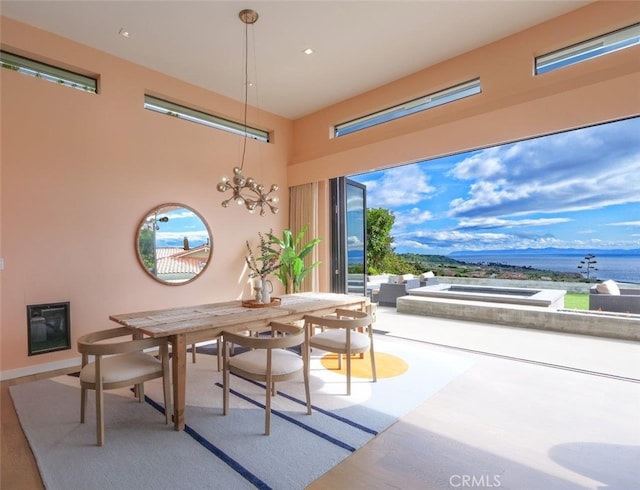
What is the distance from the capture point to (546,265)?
11.6 m

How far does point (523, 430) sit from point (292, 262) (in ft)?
12.5

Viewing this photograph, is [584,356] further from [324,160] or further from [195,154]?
[195,154]

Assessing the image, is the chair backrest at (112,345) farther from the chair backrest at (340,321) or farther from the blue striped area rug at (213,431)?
the chair backrest at (340,321)

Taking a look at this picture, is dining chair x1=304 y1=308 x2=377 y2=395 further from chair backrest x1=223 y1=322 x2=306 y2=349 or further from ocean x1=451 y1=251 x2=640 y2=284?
ocean x1=451 y1=251 x2=640 y2=284

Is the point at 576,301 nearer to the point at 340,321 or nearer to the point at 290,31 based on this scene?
the point at 340,321

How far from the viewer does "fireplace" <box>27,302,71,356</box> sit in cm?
Result: 363

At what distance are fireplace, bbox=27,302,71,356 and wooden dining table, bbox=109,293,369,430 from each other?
1443mm

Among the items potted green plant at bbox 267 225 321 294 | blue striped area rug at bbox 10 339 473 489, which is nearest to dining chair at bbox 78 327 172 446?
blue striped area rug at bbox 10 339 473 489

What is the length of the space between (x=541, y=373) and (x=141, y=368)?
3.83 metres

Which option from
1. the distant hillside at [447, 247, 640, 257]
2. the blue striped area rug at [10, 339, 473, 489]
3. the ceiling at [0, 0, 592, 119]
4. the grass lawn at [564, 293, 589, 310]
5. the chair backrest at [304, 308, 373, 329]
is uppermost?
the ceiling at [0, 0, 592, 119]

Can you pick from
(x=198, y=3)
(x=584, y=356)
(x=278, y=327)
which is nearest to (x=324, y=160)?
(x=198, y=3)

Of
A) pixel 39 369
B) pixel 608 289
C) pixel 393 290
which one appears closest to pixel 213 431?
pixel 39 369

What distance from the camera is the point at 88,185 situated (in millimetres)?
4012

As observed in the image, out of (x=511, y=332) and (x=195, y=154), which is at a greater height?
(x=195, y=154)
